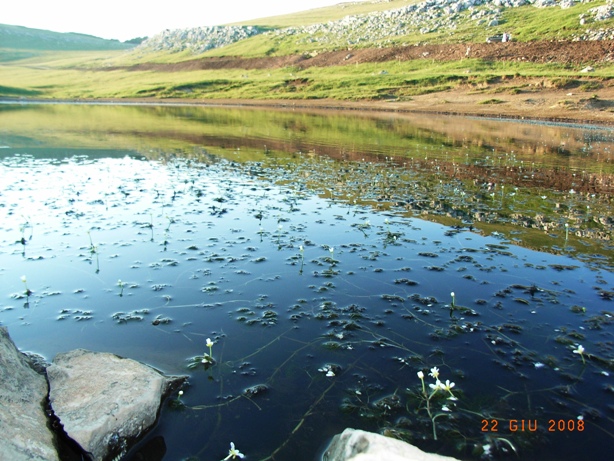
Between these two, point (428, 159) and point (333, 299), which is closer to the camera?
point (333, 299)

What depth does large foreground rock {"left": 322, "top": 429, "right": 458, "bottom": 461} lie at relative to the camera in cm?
449

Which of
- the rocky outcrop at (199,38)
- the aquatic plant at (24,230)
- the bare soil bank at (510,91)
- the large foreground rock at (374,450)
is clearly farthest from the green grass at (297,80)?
the large foreground rock at (374,450)

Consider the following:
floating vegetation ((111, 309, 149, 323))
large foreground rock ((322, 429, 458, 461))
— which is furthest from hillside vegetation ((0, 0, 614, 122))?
large foreground rock ((322, 429, 458, 461))

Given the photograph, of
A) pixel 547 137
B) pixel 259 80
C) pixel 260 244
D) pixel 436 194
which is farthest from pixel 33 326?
pixel 259 80

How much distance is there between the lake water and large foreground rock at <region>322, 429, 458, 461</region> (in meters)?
0.93

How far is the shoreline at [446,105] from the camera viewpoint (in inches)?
2025

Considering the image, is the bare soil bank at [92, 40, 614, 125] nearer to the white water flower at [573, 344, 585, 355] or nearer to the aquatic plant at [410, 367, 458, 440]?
the white water flower at [573, 344, 585, 355]

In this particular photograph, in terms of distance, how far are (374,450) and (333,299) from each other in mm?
5070

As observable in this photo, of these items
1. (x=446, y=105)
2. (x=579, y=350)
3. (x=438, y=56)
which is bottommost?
(x=446, y=105)

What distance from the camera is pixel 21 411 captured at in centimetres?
513

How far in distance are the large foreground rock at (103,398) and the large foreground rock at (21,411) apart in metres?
0.20

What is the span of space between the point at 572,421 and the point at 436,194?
13332mm

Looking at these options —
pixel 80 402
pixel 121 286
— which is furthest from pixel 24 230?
pixel 80 402

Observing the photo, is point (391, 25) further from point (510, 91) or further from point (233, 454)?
point (233, 454)
